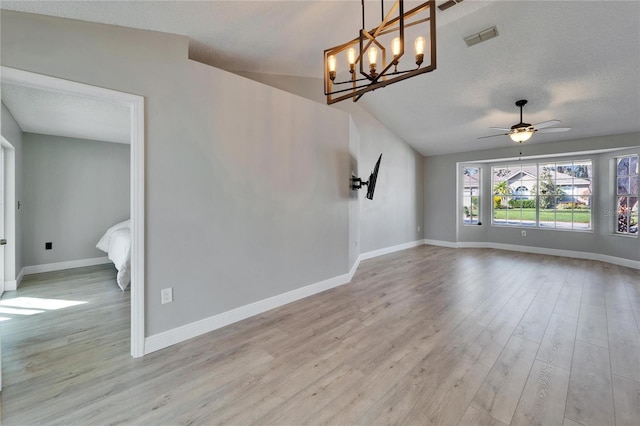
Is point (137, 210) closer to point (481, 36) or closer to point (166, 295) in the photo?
point (166, 295)

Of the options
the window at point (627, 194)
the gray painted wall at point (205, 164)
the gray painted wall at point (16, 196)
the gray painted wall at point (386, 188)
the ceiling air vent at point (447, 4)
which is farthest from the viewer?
the gray painted wall at point (386, 188)

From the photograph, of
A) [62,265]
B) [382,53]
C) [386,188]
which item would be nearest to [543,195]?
[386,188]

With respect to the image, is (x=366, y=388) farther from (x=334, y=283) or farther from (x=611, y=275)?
(x=611, y=275)

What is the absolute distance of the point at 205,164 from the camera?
8.11ft

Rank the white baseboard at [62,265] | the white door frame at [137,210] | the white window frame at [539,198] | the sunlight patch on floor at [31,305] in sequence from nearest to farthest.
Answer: the white door frame at [137,210]
the sunlight patch on floor at [31,305]
the white baseboard at [62,265]
the white window frame at [539,198]

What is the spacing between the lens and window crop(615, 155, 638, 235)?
16.4 ft

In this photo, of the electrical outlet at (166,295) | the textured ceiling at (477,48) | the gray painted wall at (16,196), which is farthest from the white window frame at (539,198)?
the gray painted wall at (16,196)

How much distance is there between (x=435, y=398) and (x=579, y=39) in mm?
4176

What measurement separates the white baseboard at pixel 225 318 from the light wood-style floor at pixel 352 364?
0.30 ft

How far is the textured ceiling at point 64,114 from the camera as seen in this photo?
2.97 metres

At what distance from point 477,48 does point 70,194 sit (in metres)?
6.96

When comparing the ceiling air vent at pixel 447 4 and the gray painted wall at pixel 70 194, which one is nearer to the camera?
the ceiling air vent at pixel 447 4

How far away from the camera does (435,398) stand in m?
1.67

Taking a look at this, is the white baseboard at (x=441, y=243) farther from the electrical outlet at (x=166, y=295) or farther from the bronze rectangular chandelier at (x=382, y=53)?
the electrical outlet at (x=166, y=295)
